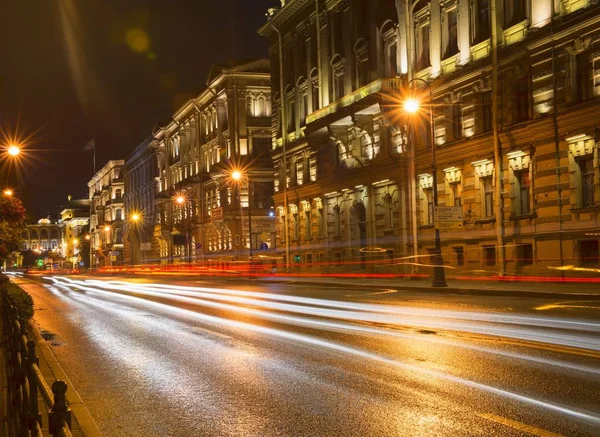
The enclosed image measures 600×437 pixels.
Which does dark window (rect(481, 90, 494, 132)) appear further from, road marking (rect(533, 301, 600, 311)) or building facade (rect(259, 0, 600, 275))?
road marking (rect(533, 301, 600, 311))

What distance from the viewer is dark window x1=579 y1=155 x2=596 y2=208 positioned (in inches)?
1112

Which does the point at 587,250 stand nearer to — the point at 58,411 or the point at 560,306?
the point at 560,306

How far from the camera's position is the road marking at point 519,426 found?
19.9 ft

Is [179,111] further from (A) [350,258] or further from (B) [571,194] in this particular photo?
(B) [571,194]

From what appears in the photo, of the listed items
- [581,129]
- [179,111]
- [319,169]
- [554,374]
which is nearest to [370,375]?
[554,374]

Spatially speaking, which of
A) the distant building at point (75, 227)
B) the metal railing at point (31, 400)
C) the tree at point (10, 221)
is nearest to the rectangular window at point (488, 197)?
the tree at point (10, 221)

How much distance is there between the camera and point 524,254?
103ft

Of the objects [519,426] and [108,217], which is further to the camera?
[108,217]

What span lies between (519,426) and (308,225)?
158 ft

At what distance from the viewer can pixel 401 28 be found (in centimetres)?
4097

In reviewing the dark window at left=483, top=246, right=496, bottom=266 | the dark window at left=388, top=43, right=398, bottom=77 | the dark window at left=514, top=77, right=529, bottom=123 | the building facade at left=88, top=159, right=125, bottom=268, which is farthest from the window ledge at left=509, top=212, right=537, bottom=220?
the building facade at left=88, top=159, right=125, bottom=268

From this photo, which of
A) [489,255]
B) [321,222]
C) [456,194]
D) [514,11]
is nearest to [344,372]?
[489,255]

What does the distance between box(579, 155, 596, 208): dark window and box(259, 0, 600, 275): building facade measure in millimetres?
73

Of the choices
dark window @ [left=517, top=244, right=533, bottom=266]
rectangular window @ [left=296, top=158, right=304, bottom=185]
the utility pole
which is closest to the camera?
the utility pole
